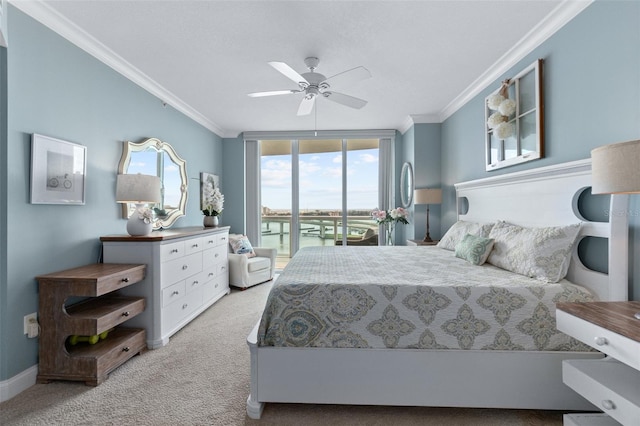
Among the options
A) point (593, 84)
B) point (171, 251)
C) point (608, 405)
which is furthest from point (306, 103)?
point (608, 405)

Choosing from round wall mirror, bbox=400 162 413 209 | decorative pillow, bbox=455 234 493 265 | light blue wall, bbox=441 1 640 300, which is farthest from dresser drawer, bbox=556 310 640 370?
round wall mirror, bbox=400 162 413 209

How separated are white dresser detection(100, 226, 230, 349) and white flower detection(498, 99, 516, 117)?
10.6ft

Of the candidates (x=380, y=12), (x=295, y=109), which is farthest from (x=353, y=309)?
(x=295, y=109)

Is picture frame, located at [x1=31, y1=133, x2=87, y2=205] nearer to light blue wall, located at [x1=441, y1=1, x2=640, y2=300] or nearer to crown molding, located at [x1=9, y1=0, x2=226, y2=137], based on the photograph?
crown molding, located at [x1=9, y1=0, x2=226, y2=137]

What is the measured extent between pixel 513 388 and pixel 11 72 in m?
3.57

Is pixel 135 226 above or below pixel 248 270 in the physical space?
above

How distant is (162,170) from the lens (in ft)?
11.9

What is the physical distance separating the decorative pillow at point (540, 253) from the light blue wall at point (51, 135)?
10.7ft

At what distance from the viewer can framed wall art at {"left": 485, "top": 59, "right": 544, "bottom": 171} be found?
242cm

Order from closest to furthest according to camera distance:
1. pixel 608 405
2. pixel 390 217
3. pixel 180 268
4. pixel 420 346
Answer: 1. pixel 608 405
2. pixel 420 346
3. pixel 180 268
4. pixel 390 217

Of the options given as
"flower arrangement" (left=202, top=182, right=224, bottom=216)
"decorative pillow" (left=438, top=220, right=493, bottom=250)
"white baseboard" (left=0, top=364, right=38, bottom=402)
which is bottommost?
"white baseboard" (left=0, top=364, right=38, bottom=402)

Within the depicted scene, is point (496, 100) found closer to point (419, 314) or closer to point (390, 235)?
point (419, 314)

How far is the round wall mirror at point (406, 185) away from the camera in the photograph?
4894 millimetres

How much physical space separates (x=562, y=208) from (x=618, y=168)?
1008mm
